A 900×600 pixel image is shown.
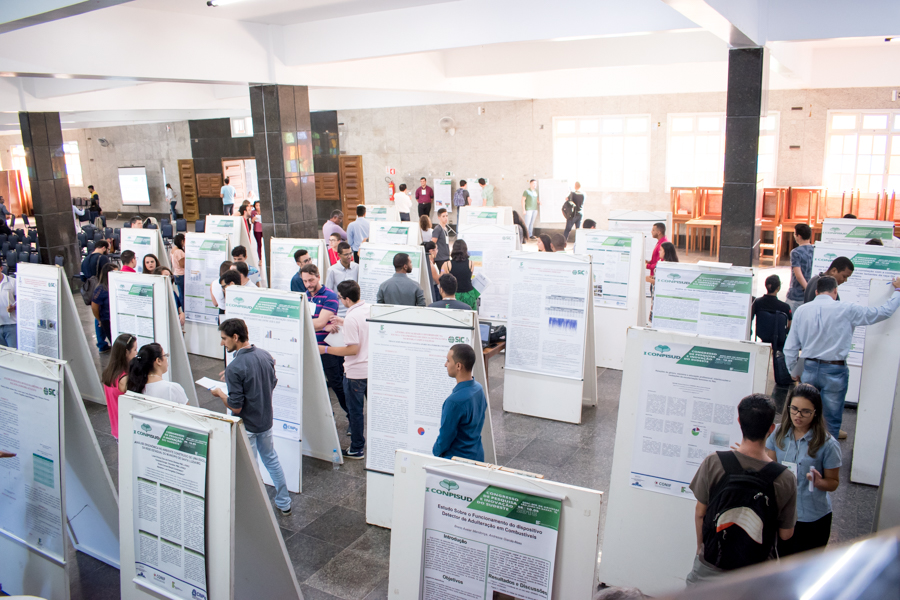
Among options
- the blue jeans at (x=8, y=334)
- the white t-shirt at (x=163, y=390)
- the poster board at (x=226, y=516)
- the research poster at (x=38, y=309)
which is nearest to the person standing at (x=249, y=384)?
the white t-shirt at (x=163, y=390)

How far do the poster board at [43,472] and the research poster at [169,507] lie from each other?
774 millimetres

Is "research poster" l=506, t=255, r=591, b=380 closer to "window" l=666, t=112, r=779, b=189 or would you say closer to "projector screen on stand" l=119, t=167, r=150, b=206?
"window" l=666, t=112, r=779, b=189

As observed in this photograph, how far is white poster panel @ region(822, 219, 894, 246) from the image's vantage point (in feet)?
26.9

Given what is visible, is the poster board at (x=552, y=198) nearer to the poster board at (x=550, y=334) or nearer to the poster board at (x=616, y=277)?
the poster board at (x=616, y=277)

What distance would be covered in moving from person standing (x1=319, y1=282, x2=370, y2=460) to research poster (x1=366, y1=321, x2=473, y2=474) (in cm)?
49

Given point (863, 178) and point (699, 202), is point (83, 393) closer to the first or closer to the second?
point (699, 202)

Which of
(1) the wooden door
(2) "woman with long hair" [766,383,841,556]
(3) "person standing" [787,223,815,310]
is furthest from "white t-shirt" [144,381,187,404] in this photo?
(1) the wooden door

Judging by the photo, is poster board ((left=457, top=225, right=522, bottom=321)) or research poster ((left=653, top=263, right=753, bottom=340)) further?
poster board ((left=457, top=225, right=522, bottom=321))

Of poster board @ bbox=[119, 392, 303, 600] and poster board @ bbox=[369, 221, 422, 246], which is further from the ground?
poster board @ bbox=[369, 221, 422, 246]

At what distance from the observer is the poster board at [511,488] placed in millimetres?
2588

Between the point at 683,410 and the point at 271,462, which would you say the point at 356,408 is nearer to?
the point at 271,462

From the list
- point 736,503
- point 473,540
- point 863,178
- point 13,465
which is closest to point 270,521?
point 473,540

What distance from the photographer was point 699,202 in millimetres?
14891

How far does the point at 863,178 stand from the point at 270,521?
15.0 m
